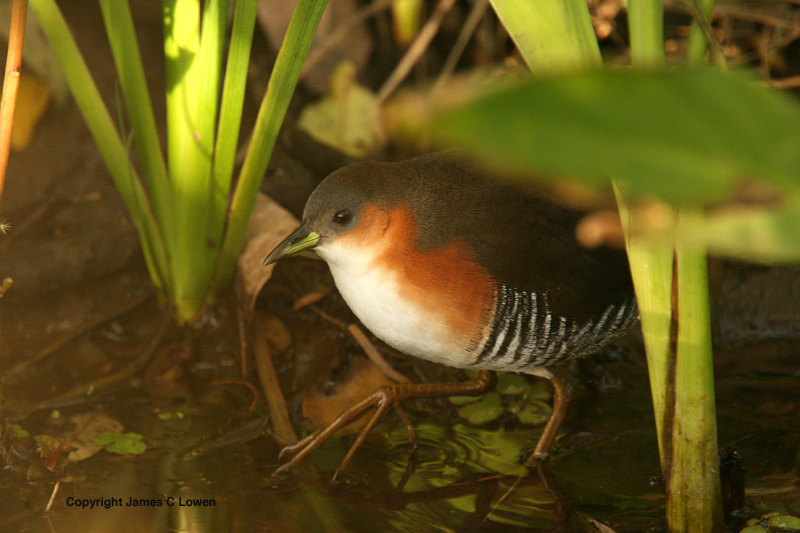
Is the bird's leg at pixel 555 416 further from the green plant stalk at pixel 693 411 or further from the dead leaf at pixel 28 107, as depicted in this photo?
the dead leaf at pixel 28 107

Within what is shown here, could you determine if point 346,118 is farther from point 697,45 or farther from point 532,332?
point 697,45

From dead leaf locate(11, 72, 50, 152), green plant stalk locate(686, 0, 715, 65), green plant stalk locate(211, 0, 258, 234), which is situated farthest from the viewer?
dead leaf locate(11, 72, 50, 152)

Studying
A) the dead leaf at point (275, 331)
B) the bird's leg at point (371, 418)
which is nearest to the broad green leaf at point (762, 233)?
the bird's leg at point (371, 418)

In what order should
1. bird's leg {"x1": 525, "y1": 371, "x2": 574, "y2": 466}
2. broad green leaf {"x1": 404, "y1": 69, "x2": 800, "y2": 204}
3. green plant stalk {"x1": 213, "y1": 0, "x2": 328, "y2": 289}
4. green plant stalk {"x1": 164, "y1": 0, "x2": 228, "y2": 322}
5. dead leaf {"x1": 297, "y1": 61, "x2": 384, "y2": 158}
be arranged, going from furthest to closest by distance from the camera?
dead leaf {"x1": 297, "y1": 61, "x2": 384, "y2": 158} → bird's leg {"x1": 525, "y1": 371, "x2": 574, "y2": 466} → green plant stalk {"x1": 164, "y1": 0, "x2": 228, "y2": 322} → green plant stalk {"x1": 213, "y1": 0, "x2": 328, "y2": 289} → broad green leaf {"x1": 404, "y1": 69, "x2": 800, "y2": 204}

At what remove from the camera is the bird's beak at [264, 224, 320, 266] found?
7.22 feet

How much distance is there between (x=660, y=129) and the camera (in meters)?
0.59

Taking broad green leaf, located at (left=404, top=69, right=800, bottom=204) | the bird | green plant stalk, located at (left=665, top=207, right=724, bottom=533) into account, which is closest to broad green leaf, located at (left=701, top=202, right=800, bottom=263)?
broad green leaf, located at (left=404, top=69, right=800, bottom=204)

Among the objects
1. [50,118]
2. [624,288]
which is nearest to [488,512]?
[624,288]

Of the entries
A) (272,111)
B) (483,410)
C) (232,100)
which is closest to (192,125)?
(232,100)

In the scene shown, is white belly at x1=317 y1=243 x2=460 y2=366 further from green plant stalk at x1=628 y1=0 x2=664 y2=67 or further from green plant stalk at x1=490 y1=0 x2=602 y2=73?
green plant stalk at x1=628 y1=0 x2=664 y2=67

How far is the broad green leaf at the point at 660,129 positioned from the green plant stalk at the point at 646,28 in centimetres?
96

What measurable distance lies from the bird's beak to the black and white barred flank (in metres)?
0.57

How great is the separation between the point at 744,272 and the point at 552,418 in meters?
1.24

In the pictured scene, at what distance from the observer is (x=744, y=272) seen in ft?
10.1
